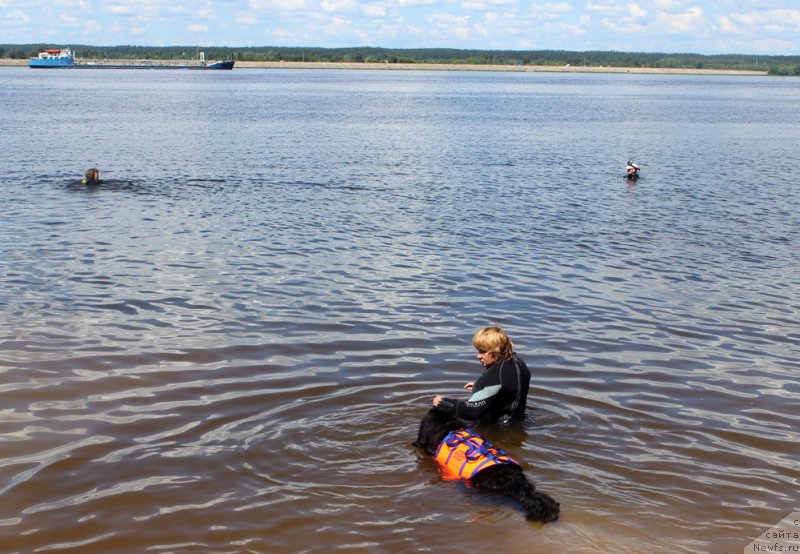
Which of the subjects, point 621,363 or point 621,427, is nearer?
point 621,427

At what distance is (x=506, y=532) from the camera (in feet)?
22.1

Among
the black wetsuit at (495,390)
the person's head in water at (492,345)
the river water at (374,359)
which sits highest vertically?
the person's head in water at (492,345)

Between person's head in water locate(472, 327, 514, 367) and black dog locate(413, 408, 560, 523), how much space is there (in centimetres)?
70

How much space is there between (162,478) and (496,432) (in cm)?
336

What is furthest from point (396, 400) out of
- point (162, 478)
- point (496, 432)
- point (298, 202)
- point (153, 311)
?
point (298, 202)

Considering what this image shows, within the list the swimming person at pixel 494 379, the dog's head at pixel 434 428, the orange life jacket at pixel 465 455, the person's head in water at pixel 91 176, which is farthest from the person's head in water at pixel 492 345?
Result: the person's head in water at pixel 91 176

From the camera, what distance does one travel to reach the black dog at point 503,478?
688 cm

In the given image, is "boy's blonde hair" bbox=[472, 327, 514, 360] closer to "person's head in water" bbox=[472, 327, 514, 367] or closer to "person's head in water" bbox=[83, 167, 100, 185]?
"person's head in water" bbox=[472, 327, 514, 367]

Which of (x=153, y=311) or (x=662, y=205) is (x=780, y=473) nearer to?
(x=153, y=311)

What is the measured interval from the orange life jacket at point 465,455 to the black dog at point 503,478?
0.01 m

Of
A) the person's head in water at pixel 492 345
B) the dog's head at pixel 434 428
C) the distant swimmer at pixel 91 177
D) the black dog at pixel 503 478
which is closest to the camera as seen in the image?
the black dog at pixel 503 478

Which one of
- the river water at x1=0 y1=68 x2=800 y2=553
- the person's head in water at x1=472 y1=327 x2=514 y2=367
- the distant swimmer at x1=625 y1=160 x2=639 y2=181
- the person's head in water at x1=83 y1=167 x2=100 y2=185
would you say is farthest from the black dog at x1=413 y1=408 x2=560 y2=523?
the distant swimmer at x1=625 y1=160 x2=639 y2=181

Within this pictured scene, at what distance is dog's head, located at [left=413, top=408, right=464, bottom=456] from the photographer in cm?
809

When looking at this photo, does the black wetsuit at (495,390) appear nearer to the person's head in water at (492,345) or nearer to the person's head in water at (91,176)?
the person's head in water at (492,345)
